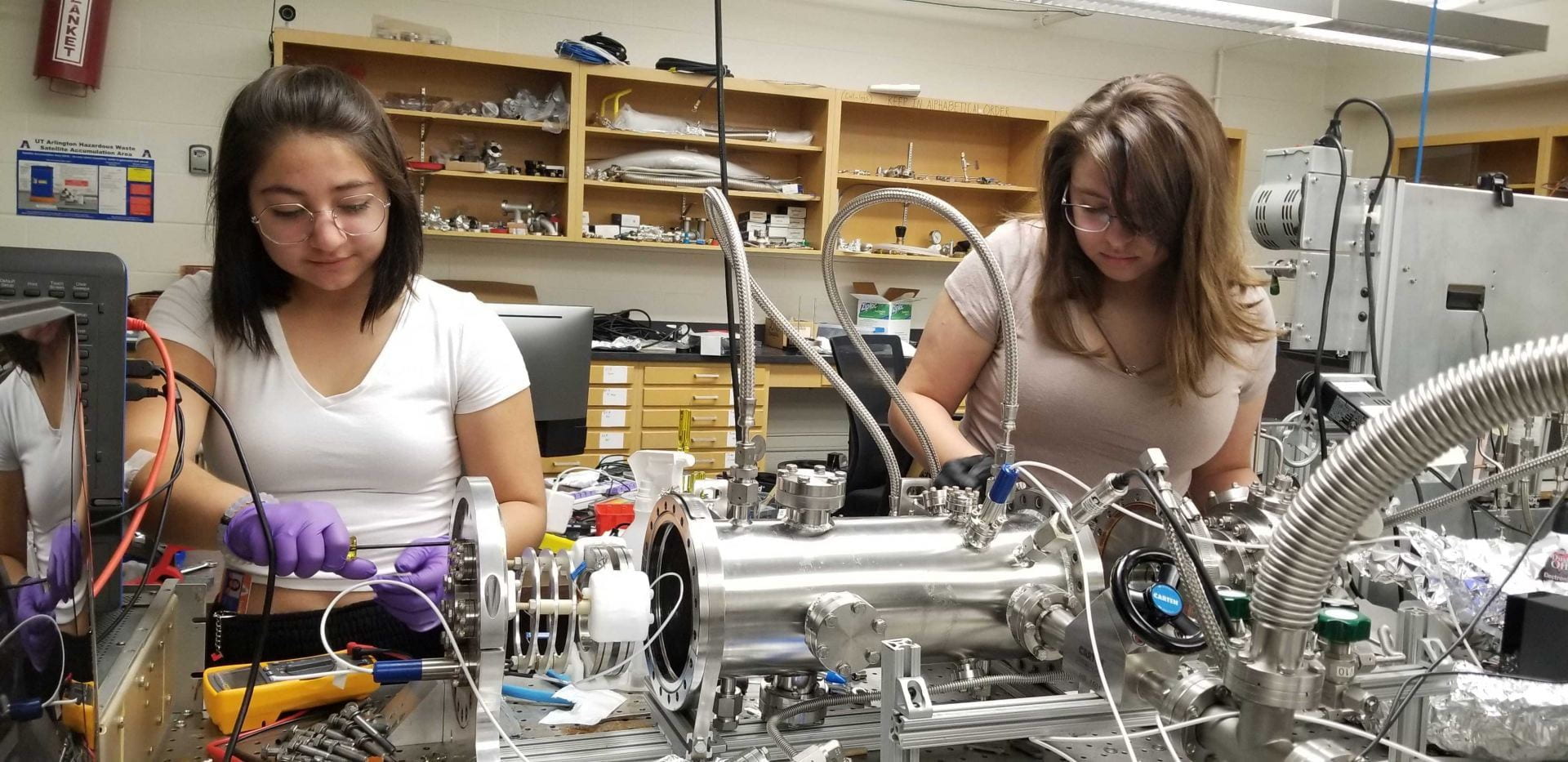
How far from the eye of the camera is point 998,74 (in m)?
4.92

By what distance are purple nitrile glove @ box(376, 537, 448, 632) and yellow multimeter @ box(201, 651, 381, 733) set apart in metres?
0.07

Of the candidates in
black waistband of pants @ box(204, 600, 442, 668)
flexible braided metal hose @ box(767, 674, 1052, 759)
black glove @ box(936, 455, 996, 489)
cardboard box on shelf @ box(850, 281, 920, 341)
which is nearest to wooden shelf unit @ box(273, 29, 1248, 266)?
cardboard box on shelf @ box(850, 281, 920, 341)

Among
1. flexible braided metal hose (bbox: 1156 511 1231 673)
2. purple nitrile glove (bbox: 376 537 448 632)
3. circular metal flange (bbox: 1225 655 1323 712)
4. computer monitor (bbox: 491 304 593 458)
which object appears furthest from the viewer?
computer monitor (bbox: 491 304 593 458)

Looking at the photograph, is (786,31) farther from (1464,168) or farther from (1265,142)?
(1464,168)

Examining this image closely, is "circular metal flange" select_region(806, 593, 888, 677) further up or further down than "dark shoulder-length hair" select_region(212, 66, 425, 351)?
further down

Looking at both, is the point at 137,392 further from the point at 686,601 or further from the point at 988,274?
the point at 988,274

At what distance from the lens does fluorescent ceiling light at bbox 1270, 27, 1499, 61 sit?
3930 mm

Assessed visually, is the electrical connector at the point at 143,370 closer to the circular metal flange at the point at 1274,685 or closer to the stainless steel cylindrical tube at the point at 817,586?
the stainless steel cylindrical tube at the point at 817,586

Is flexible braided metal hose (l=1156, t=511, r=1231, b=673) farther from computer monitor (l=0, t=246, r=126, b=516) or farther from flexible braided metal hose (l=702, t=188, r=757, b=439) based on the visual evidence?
computer monitor (l=0, t=246, r=126, b=516)

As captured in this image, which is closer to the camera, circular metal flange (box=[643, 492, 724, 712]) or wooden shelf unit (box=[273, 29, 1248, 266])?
circular metal flange (box=[643, 492, 724, 712])

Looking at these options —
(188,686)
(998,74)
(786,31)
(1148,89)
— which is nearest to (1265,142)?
(998,74)

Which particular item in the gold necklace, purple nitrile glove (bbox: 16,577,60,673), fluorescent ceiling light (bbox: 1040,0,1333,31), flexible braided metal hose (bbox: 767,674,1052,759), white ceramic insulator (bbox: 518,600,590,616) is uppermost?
fluorescent ceiling light (bbox: 1040,0,1333,31)

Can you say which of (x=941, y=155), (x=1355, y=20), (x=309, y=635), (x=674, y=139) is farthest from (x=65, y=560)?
(x=941, y=155)

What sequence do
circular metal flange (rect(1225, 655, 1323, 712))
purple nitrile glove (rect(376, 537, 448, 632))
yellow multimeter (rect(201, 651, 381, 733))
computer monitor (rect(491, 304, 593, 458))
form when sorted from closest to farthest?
circular metal flange (rect(1225, 655, 1323, 712)), yellow multimeter (rect(201, 651, 381, 733)), purple nitrile glove (rect(376, 537, 448, 632)), computer monitor (rect(491, 304, 593, 458))
